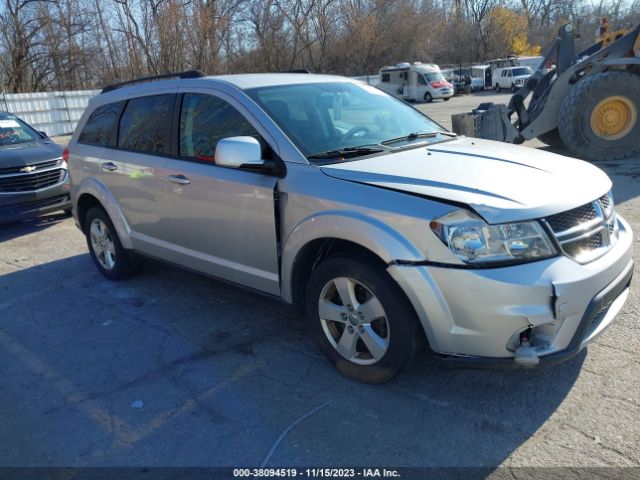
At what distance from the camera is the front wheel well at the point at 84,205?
5582 millimetres

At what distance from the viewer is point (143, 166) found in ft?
15.2

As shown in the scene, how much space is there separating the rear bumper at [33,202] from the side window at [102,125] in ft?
7.32

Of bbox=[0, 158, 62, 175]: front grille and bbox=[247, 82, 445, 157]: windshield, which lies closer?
bbox=[247, 82, 445, 157]: windshield

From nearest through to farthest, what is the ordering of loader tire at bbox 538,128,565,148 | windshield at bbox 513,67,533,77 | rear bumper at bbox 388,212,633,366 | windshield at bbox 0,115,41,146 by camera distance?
1. rear bumper at bbox 388,212,633,366
2. windshield at bbox 0,115,41,146
3. loader tire at bbox 538,128,565,148
4. windshield at bbox 513,67,533,77

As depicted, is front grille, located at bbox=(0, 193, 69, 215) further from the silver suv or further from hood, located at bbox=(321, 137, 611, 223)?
hood, located at bbox=(321, 137, 611, 223)

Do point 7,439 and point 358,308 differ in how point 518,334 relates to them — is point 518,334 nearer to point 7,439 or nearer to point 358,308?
point 358,308

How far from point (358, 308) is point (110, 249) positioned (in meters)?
3.25

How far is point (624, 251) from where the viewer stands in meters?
3.12

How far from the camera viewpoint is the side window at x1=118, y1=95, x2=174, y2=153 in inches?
179

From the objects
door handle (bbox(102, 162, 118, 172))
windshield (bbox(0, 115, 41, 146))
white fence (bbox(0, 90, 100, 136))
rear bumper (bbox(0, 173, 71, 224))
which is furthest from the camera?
white fence (bbox(0, 90, 100, 136))

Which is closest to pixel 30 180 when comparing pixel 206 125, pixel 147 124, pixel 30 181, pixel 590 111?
pixel 30 181

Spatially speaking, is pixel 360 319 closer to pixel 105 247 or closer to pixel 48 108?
pixel 105 247

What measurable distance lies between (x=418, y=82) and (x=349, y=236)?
1309 inches

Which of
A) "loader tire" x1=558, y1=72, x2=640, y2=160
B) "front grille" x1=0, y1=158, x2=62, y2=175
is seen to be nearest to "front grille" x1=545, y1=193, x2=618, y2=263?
"loader tire" x1=558, y1=72, x2=640, y2=160
